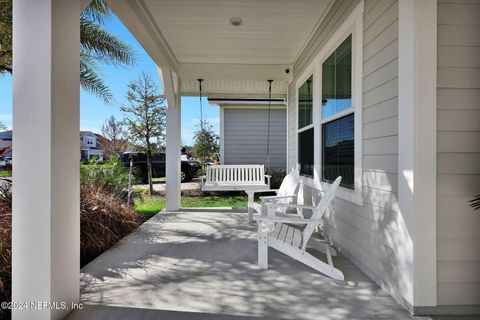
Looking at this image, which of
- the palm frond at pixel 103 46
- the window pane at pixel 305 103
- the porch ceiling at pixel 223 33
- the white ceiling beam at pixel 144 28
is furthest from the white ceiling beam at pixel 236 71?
the palm frond at pixel 103 46

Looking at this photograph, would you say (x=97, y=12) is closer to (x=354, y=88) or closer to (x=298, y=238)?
(x=354, y=88)

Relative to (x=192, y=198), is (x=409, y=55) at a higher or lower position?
Answer: higher

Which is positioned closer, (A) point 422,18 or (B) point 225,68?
(A) point 422,18

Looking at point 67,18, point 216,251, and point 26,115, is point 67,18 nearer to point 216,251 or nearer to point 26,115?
point 26,115

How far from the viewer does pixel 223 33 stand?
4.39 meters

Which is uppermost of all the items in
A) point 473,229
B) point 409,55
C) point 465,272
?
point 409,55

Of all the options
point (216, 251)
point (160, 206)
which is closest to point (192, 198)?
point (160, 206)

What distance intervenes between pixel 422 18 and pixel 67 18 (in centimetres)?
243

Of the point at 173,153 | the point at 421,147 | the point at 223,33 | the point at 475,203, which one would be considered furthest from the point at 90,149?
the point at 475,203

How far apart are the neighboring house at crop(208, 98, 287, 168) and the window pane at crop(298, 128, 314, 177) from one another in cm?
447

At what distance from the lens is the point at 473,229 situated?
2.03 meters

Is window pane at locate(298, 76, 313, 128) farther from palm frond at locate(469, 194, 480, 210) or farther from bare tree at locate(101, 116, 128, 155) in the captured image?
bare tree at locate(101, 116, 128, 155)

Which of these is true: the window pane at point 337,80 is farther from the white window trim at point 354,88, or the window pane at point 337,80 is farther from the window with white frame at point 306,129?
the window with white frame at point 306,129

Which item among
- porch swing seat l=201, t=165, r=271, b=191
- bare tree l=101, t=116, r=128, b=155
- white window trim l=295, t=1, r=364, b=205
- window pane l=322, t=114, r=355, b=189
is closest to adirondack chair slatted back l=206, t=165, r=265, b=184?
porch swing seat l=201, t=165, r=271, b=191
